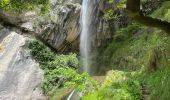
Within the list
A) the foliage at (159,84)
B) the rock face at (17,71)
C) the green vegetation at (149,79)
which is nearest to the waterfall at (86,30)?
the rock face at (17,71)

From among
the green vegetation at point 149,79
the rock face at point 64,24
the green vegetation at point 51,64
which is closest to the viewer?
the green vegetation at point 149,79

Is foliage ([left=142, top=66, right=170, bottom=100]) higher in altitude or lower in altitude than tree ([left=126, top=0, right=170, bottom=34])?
lower

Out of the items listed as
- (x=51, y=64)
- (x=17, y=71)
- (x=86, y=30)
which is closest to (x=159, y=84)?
(x=51, y=64)

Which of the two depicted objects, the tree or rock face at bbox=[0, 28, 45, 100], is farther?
rock face at bbox=[0, 28, 45, 100]

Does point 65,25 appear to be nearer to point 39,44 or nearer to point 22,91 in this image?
point 39,44

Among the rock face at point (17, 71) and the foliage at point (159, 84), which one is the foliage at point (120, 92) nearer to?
the foliage at point (159, 84)

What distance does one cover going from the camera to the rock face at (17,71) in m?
14.7

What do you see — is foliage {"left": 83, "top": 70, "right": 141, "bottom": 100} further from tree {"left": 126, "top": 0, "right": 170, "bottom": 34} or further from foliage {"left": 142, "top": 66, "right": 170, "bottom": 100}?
tree {"left": 126, "top": 0, "right": 170, "bottom": 34}

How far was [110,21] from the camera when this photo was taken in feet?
58.7

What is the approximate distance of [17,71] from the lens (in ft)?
50.4

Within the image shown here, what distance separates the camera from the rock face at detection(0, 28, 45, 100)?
14736mm

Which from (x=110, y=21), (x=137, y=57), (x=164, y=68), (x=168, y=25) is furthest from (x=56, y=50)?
(x=168, y=25)

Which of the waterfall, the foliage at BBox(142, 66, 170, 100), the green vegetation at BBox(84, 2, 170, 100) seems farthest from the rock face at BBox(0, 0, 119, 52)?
the foliage at BBox(142, 66, 170, 100)

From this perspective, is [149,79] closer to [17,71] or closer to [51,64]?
[51,64]
